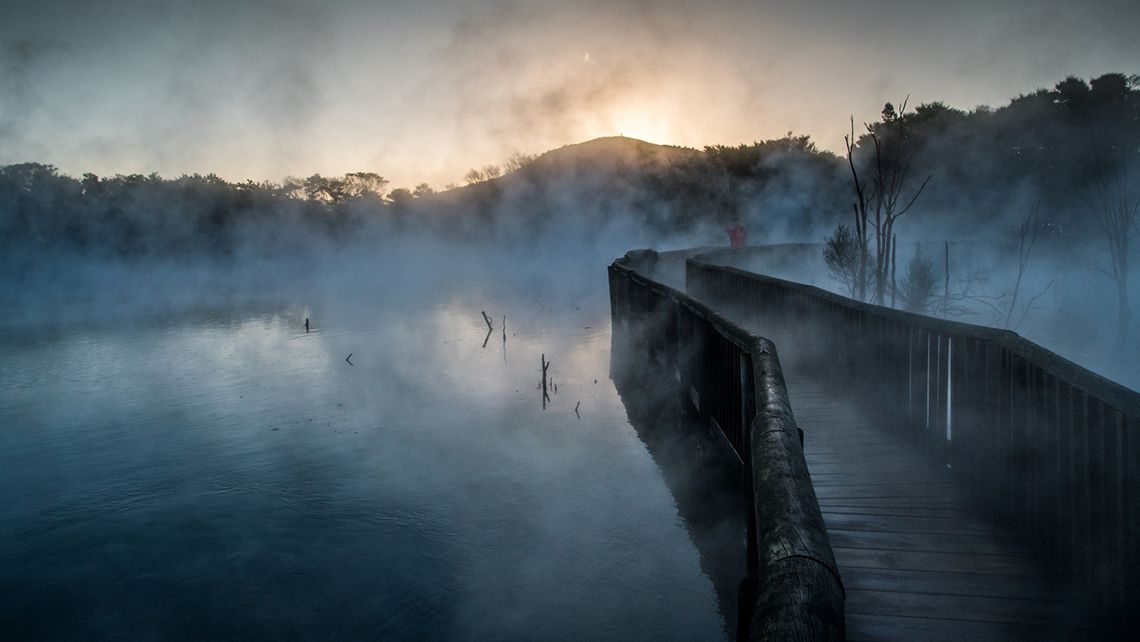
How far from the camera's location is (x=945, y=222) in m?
21.9

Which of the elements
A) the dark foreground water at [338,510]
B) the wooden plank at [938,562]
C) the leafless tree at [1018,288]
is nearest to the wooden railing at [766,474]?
the wooden plank at [938,562]

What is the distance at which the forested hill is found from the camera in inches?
690

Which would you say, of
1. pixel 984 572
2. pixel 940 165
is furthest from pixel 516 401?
pixel 940 165

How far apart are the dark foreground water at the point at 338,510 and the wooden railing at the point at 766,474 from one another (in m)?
1.35

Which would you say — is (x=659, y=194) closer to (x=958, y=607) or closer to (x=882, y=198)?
(x=882, y=198)

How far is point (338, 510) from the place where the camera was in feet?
23.0

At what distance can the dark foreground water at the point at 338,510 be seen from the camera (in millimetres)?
5070

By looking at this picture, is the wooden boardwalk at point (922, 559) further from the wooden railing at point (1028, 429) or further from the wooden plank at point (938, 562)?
the wooden railing at point (1028, 429)

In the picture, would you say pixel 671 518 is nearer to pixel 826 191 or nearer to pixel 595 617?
pixel 595 617

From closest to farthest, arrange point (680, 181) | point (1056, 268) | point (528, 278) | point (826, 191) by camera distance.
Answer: point (1056, 268), point (826, 191), point (528, 278), point (680, 181)

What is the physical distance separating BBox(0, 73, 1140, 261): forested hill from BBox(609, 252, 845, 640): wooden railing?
24.2ft

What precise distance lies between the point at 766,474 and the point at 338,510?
5736 mm

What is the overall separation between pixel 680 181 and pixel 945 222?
28.8 m

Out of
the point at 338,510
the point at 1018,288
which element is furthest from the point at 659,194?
the point at 338,510
